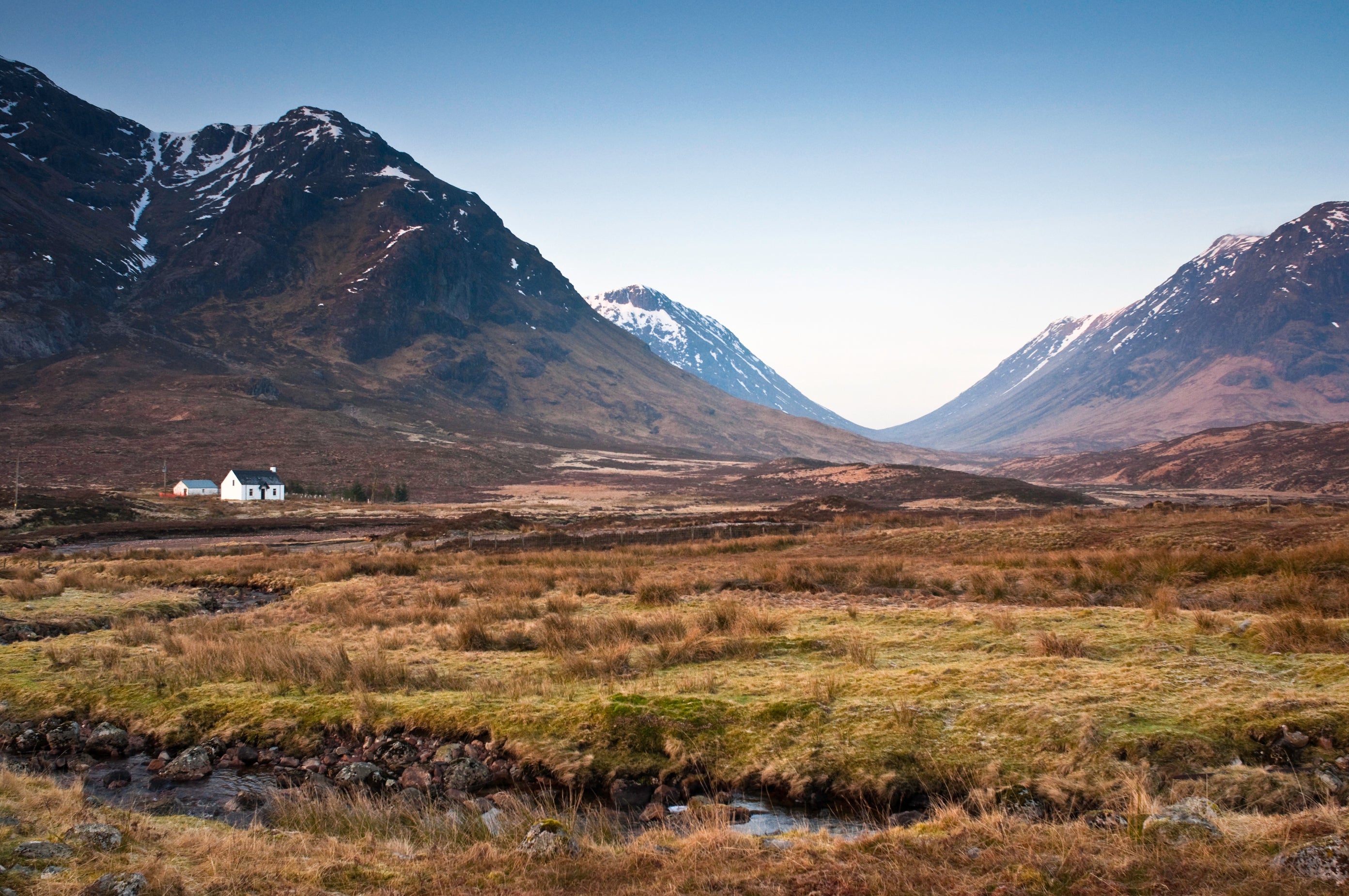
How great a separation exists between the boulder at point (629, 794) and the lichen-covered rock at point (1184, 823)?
5.10m

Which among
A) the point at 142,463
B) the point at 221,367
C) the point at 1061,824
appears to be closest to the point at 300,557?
the point at 1061,824

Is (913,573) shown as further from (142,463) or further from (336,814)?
(142,463)

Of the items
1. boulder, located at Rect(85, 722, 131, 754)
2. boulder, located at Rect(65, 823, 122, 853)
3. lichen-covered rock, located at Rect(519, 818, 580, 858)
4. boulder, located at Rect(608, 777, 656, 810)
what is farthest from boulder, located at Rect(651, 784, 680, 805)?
boulder, located at Rect(85, 722, 131, 754)

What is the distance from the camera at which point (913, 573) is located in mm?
22078

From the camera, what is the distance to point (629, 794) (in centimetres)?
912

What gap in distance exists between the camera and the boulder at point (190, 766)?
33.1ft

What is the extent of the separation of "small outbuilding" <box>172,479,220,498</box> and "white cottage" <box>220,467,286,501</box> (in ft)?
7.89

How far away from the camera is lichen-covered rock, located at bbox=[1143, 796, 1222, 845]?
6.23 meters

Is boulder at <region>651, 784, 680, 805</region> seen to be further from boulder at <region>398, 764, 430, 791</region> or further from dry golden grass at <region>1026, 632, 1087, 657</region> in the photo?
dry golden grass at <region>1026, 632, 1087, 657</region>

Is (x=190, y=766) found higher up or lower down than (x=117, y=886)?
lower down

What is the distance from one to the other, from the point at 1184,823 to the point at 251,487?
96.3m

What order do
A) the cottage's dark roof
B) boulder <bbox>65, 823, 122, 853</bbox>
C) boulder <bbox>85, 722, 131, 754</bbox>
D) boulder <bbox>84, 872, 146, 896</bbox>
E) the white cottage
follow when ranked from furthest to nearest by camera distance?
the cottage's dark roof < the white cottage < boulder <bbox>85, 722, 131, 754</bbox> < boulder <bbox>65, 823, 122, 853</bbox> < boulder <bbox>84, 872, 146, 896</bbox>

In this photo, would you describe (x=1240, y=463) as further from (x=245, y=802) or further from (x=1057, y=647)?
(x=245, y=802)

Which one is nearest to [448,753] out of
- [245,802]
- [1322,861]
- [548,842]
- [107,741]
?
[245,802]
